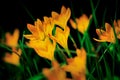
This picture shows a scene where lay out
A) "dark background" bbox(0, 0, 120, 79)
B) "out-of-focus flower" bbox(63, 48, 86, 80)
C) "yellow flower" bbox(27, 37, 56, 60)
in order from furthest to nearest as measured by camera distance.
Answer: "dark background" bbox(0, 0, 120, 79) → "yellow flower" bbox(27, 37, 56, 60) → "out-of-focus flower" bbox(63, 48, 86, 80)

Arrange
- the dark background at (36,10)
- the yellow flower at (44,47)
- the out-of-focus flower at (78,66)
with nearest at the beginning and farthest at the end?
the out-of-focus flower at (78,66) → the yellow flower at (44,47) → the dark background at (36,10)

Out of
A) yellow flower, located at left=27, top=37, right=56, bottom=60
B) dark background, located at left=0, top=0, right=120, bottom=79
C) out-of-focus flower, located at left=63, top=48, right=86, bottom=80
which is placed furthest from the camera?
dark background, located at left=0, top=0, right=120, bottom=79

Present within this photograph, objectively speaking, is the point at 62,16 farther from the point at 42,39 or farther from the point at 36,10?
the point at 36,10

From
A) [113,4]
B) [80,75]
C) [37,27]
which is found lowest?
[80,75]

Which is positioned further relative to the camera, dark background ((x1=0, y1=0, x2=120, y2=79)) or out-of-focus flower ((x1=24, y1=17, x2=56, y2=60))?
dark background ((x1=0, y1=0, x2=120, y2=79))

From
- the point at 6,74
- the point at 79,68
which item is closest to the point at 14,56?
the point at 6,74

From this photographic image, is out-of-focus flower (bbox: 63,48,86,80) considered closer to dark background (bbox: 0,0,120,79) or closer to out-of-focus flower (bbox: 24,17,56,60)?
out-of-focus flower (bbox: 24,17,56,60)

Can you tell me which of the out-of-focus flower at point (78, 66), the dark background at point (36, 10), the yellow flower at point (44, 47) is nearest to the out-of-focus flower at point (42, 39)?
the yellow flower at point (44, 47)

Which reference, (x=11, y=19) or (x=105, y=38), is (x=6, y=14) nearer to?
(x=11, y=19)

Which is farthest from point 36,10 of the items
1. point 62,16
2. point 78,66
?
point 78,66

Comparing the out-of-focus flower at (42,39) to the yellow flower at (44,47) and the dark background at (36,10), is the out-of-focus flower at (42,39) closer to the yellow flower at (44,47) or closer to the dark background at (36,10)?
the yellow flower at (44,47)

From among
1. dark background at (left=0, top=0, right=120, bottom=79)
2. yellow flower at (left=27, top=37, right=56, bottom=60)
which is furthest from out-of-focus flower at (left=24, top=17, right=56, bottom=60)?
dark background at (left=0, top=0, right=120, bottom=79)
